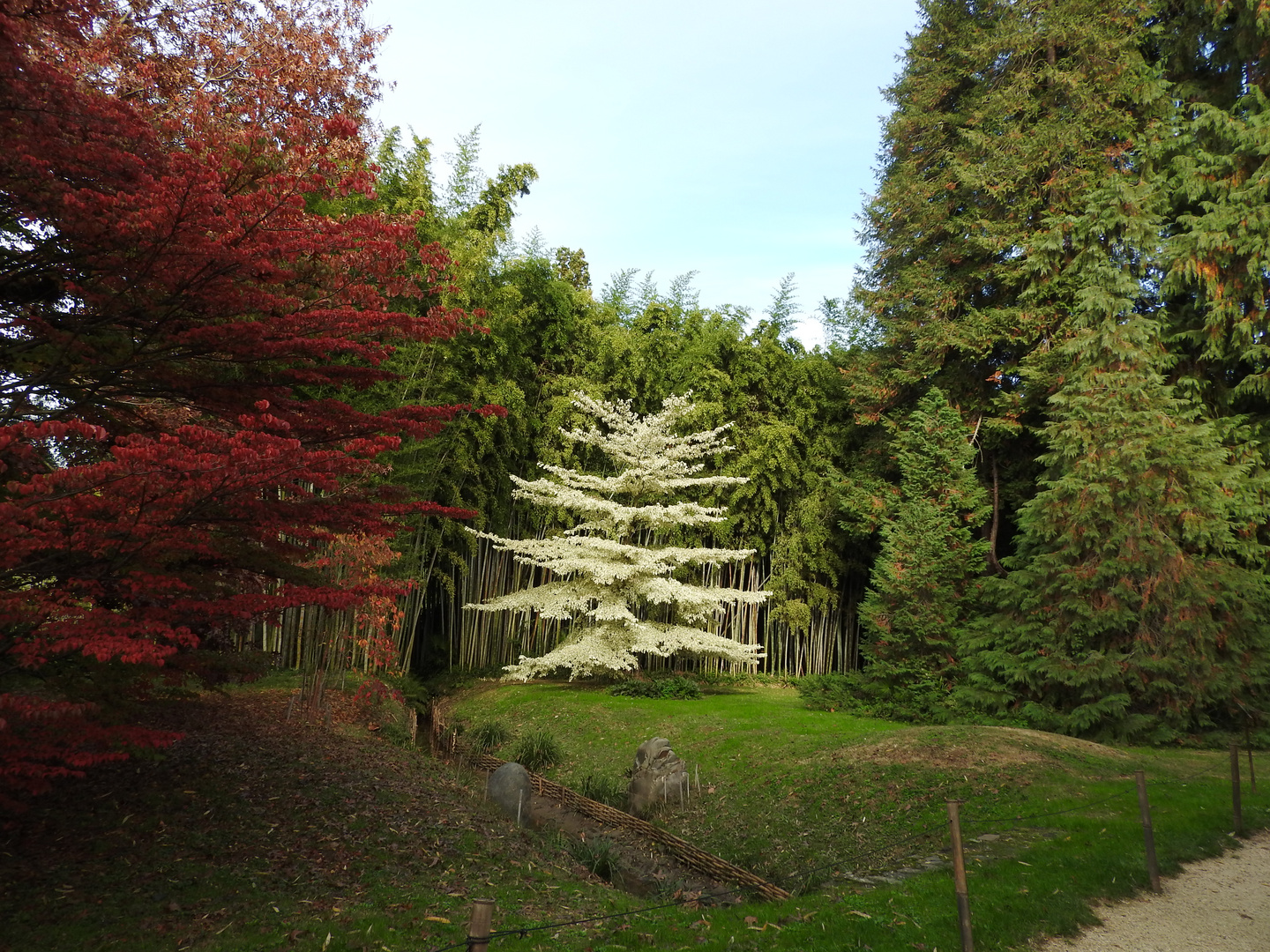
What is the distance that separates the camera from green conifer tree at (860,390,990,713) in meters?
10.4

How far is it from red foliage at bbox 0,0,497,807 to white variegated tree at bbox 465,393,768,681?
634 cm

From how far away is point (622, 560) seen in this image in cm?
1132

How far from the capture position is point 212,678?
164 inches

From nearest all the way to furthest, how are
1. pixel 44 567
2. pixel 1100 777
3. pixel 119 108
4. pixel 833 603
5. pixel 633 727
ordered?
pixel 44 567 < pixel 119 108 < pixel 1100 777 < pixel 633 727 < pixel 833 603

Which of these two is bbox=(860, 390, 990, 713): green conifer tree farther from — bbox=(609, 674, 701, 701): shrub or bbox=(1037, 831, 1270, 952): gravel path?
bbox=(1037, 831, 1270, 952): gravel path

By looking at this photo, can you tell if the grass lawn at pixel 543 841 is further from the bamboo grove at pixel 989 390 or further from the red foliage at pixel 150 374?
the bamboo grove at pixel 989 390

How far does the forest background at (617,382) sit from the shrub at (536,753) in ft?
7.07

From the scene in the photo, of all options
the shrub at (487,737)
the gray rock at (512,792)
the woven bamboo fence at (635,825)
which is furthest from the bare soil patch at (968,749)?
the shrub at (487,737)

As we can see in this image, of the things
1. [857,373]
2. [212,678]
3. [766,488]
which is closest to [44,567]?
[212,678]

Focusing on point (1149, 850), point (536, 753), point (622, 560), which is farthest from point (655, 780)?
point (622, 560)

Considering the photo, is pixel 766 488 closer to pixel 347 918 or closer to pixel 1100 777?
pixel 1100 777

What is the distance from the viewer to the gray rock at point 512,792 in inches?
252

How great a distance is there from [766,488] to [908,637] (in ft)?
13.2

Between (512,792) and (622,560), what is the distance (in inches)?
200
